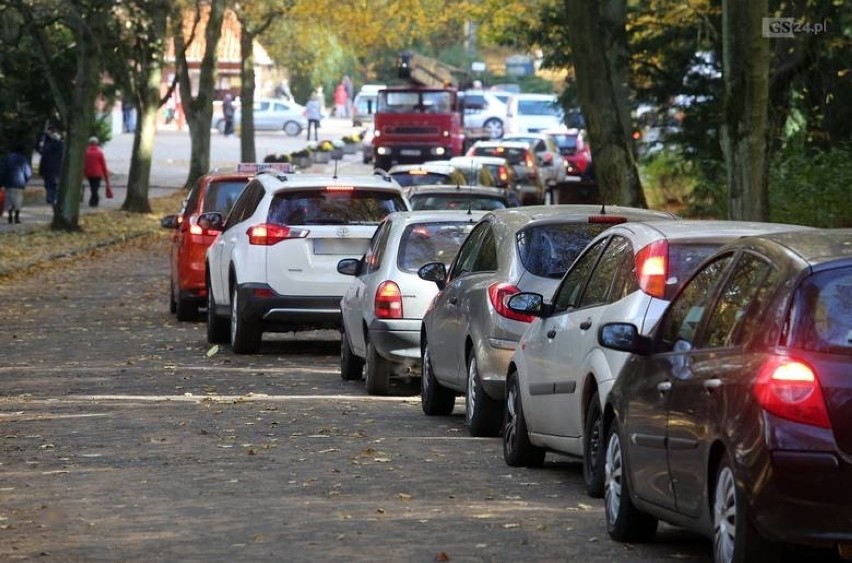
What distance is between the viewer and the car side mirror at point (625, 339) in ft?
27.2

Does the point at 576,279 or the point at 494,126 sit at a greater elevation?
the point at 494,126

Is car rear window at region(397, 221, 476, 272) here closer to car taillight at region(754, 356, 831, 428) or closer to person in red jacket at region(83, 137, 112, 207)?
car taillight at region(754, 356, 831, 428)

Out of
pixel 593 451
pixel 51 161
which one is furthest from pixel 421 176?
pixel 593 451

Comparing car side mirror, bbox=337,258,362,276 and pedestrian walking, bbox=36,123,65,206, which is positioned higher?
pedestrian walking, bbox=36,123,65,206

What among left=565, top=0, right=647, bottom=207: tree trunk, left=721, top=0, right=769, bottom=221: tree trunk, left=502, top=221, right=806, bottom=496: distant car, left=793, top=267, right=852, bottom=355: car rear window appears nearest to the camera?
left=793, top=267, right=852, bottom=355: car rear window

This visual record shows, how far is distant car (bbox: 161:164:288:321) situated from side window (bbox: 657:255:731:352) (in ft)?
45.2

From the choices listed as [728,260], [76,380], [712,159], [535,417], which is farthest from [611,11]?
[728,260]

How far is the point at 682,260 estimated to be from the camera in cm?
1003

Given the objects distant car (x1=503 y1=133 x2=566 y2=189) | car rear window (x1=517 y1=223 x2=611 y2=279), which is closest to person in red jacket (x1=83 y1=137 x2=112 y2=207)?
distant car (x1=503 y1=133 x2=566 y2=189)

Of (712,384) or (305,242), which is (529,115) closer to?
(305,242)

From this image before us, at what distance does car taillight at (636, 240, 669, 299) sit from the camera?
9859mm

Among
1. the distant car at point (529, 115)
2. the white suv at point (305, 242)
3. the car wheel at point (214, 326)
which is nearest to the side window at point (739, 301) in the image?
the white suv at point (305, 242)
